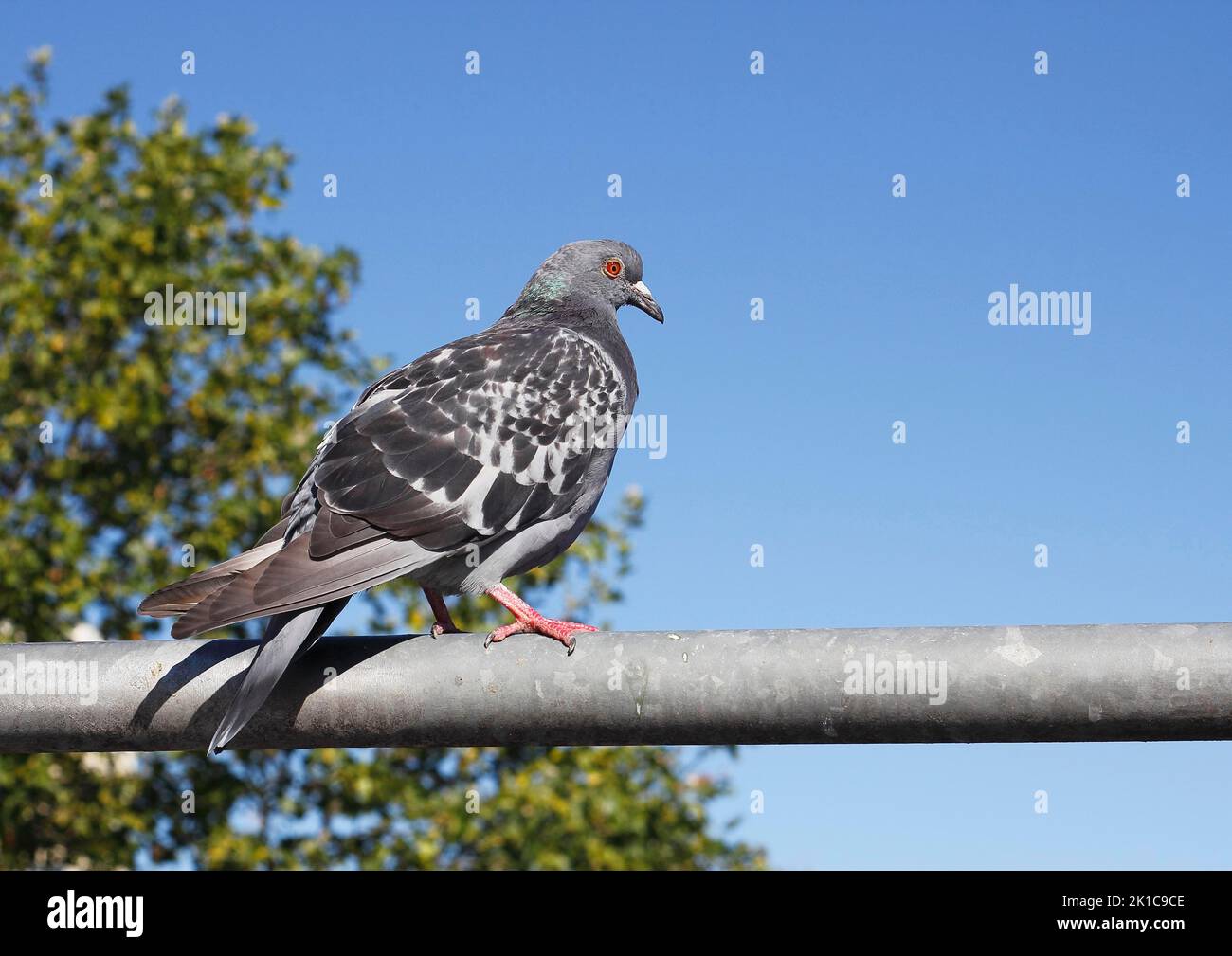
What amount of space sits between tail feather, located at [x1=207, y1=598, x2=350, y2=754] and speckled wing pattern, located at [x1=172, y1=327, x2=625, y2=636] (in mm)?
78

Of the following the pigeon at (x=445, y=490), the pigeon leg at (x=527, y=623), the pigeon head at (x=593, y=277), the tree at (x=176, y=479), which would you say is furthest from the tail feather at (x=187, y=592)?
the tree at (x=176, y=479)

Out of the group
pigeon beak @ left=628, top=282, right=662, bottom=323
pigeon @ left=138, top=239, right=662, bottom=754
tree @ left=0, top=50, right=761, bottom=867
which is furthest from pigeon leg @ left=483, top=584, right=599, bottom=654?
tree @ left=0, top=50, right=761, bottom=867

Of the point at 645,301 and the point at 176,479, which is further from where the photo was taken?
the point at 176,479

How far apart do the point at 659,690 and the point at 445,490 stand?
168cm

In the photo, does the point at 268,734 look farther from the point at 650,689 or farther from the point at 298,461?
the point at 298,461

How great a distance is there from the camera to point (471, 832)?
9453 millimetres

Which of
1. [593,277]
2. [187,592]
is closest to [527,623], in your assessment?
[187,592]

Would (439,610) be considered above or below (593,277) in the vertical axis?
below

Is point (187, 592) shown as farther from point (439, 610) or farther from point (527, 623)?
point (439, 610)

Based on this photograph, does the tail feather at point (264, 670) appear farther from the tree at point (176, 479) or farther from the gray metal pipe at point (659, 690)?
the tree at point (176, 479)

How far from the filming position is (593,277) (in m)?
5.75

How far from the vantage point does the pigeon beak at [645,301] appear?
5.93m
